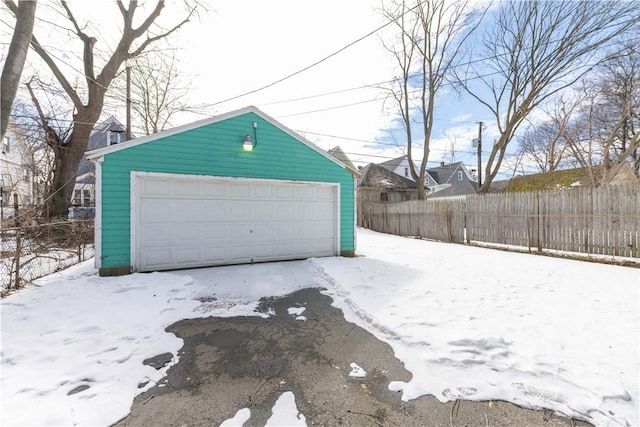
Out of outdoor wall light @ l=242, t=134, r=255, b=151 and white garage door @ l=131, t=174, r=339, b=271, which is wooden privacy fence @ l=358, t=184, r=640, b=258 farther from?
outdoor wall light @ l=242, t=134, r=255, b=151

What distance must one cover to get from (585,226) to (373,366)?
8022 millimetres

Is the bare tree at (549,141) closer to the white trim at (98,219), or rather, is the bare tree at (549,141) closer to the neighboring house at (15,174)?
the white trim at (98,219)

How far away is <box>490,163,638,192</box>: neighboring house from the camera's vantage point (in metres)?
16.1

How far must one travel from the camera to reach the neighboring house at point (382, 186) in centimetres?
2247

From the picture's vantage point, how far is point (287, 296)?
14.8 ft

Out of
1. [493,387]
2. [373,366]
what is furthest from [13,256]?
[493,387]

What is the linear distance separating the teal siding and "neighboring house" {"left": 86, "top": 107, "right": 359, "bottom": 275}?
0.02m

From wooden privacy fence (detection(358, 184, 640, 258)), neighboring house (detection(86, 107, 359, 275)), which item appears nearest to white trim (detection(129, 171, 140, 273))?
neighboring house (detection(86, 107, 359, 275))

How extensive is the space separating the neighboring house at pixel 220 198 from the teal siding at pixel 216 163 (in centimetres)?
2

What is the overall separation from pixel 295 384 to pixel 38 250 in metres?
6.79

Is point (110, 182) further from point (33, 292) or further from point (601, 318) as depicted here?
point (601, 318)

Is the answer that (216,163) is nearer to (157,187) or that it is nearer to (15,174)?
(157,187)

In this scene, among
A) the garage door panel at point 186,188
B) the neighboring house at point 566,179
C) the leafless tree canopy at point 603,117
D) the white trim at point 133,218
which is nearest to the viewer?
the white trim at point 133,218

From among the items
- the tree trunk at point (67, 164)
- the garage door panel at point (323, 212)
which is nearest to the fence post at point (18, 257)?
the garage door panel at point (323, 212)
